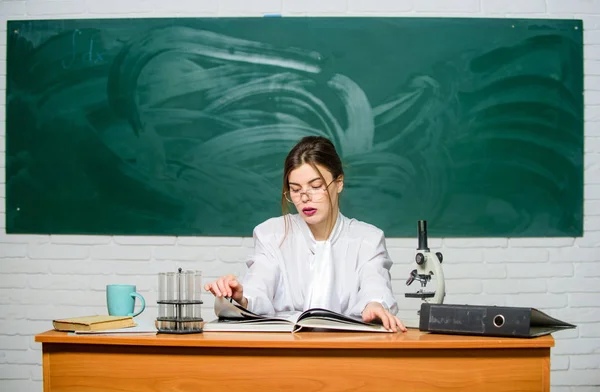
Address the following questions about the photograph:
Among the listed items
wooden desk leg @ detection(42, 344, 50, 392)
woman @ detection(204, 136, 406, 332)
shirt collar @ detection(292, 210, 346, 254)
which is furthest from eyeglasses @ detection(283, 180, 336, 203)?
wooden desk leg @ detection(42, 344, 50, 392)

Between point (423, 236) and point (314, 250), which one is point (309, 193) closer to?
point (314, 250)

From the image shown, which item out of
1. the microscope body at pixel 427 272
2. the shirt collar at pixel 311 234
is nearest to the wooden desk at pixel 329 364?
the microscope body at pixel 427 272

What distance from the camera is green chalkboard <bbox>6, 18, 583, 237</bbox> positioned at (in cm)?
342

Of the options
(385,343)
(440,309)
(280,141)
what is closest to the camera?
(385,343)

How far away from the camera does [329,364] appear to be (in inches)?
64.1

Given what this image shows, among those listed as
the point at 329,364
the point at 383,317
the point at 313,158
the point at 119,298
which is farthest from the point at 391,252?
the point at 329,364

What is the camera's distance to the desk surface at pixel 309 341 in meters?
1.61

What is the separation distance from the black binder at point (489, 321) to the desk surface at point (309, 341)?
0.09 ft

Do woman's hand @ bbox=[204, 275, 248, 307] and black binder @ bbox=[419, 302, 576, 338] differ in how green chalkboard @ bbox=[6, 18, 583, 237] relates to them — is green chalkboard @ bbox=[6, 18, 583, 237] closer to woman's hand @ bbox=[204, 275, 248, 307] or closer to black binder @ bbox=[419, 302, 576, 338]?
woman's hand @ bbox=[204, 275, 248, 307]

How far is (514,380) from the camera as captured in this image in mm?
1625

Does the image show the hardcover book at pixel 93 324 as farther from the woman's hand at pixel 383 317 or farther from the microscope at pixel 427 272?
the microscope at pixel 427 272

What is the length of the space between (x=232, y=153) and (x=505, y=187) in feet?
4.18

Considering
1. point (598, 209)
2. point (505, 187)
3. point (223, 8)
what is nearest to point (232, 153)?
point (223, 8)

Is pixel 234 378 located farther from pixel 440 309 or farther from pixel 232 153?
pixel 232 153
